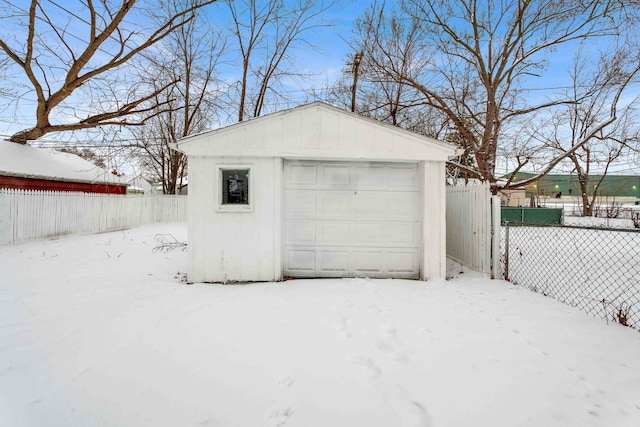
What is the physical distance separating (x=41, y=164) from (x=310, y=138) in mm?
15036

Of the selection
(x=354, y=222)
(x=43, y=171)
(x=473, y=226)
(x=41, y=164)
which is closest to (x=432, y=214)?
(x=473, y=226)

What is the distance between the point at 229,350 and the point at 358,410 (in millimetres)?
1312

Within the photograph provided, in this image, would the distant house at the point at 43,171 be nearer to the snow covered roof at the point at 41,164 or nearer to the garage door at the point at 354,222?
the snow covered roof at the point at 41,164

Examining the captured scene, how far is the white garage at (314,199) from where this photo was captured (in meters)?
4.80

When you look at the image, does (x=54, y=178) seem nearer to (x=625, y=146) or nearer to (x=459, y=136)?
(x=459, y=136)

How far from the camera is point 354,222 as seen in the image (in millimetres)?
5137

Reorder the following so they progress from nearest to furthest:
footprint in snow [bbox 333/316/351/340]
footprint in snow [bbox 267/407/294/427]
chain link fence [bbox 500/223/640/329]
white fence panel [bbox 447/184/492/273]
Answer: footprint in snow [bbox 267/407/294/427] < footprint in snow [bbox 333/316/351/340] < chain link fence [bbox 500/223/640/329] < white fence panel [bbox 447/184/492/273]

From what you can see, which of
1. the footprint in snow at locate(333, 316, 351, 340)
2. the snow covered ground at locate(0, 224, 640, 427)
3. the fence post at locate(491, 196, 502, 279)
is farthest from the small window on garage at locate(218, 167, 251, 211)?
the fence post at locate(491, 196, 502, 279)

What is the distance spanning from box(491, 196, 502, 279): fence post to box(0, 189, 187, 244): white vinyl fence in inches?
515

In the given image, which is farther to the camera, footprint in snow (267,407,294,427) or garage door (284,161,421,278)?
garage door (284,161,421,278)

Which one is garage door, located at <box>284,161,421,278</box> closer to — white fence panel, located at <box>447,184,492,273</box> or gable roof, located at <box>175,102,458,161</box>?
gable roof, located at <box>175,102,458,161</box>

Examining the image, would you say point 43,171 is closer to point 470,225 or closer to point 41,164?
point 41,164

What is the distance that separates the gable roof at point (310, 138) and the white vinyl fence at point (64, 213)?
850 cm

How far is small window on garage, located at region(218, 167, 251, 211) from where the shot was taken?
4891mm
